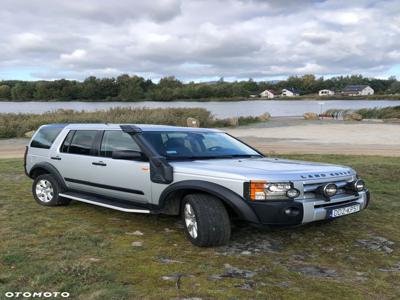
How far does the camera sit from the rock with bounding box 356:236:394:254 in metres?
5.32

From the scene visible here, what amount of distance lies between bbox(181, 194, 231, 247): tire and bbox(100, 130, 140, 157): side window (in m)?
1.31

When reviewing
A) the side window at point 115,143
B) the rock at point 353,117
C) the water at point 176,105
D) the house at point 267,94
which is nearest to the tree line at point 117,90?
the water at point 176,105

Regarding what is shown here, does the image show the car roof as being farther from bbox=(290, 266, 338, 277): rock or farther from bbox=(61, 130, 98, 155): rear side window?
bbox=(290, 266, 338, 277): rock

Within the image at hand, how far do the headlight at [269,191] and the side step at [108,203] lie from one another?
1517mm

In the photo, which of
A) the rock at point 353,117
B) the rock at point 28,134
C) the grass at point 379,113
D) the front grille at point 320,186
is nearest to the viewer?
the front grille at point 320,186

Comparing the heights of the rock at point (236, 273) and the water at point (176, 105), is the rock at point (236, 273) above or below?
below

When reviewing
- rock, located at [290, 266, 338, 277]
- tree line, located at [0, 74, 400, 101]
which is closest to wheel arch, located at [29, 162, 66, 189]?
rock, located at [290, 266, 338, 277]

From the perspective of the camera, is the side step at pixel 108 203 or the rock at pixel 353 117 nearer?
the side step at pixel 108 203

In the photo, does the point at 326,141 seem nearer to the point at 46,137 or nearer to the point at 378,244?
the point at 46,137

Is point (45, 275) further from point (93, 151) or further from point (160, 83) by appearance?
point (160, 83)

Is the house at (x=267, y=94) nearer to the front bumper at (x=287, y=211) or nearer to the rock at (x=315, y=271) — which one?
the front bumper at (x=287, y=211)

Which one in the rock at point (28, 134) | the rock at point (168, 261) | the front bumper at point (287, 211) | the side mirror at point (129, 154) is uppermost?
the side mirror at point (129, 154)

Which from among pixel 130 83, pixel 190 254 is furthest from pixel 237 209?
pixel 130 83

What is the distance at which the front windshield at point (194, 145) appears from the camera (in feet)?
19.8
